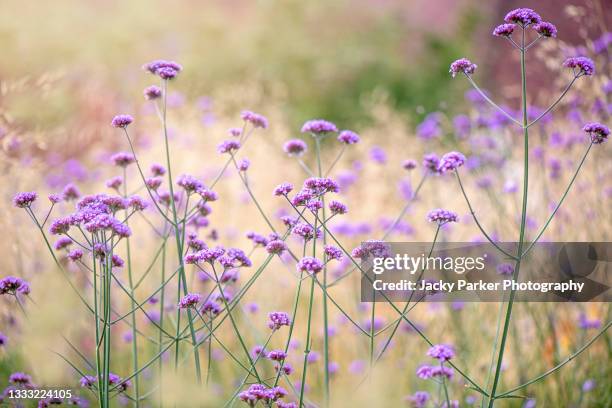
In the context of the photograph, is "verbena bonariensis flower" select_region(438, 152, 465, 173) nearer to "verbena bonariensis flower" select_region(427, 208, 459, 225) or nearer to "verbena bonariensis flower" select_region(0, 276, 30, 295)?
"verbena bonariensis flower" select_region(427, 208, 459, 225)

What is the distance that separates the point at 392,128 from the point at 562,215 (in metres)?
2.10

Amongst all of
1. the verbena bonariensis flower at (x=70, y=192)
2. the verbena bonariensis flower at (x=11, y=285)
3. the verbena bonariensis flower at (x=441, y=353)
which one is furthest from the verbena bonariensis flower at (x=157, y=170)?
the verbena bonariensis flower at (x=441, y=353)

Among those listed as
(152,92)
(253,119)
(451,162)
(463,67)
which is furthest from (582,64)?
(152,92)

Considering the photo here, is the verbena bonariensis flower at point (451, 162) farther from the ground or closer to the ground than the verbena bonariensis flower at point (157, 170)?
closer to the ground

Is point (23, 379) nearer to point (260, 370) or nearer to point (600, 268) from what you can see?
point (260, 370)

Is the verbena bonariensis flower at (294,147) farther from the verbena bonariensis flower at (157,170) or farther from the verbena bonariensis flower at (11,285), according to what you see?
the verbena bonariensis flower at (11,285)

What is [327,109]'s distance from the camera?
1034 cm

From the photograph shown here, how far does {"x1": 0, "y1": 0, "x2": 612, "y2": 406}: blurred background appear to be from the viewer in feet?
9.74

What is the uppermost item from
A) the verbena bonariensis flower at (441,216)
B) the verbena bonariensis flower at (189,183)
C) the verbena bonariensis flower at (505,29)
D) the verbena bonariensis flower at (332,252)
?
the verbena bonariensis flower at (505,29)

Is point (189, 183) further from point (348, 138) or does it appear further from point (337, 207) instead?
point (348, 138)

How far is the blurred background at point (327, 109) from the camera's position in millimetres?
2969

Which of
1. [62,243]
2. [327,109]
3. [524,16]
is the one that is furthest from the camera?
[327,109]

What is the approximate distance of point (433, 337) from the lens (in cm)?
354

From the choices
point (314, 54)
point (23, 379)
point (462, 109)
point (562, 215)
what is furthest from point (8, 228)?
point (314, 54)
